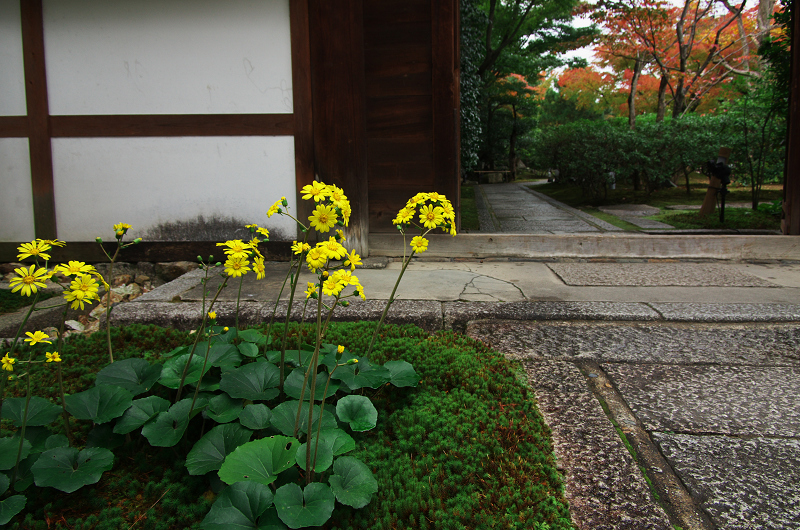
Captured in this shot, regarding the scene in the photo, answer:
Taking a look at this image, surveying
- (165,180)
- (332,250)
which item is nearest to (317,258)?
(332,250)

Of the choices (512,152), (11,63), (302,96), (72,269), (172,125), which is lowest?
(72,269)

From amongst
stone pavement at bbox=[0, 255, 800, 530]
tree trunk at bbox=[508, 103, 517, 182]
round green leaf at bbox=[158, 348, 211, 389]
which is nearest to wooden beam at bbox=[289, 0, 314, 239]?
stone pavement at bbox=[0, 255, 800, 530]

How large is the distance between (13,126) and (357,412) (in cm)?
379

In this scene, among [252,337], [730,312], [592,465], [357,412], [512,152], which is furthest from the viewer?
[512,152]

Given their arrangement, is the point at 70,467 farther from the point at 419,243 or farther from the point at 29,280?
the point at 419,243

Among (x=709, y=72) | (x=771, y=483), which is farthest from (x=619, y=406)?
(x=709, y=72)

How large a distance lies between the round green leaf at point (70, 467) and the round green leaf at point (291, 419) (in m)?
0.38

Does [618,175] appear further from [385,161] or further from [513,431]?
[513,431]

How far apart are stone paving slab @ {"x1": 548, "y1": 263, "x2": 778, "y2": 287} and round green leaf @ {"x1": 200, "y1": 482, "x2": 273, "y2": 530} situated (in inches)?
97.5

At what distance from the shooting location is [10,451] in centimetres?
112

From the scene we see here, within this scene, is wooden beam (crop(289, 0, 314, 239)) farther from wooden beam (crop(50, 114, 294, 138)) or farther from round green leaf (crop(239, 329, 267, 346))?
round green leaf (crop(239, 329, 267, 346))

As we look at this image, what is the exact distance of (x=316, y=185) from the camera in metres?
1.17

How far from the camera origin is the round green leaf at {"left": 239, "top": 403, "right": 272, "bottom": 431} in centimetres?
123

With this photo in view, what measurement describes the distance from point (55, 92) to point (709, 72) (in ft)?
47.9
